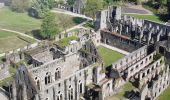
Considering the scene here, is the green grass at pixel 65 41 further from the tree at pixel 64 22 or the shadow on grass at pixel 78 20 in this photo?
the shadow on grass at pixel 78 20

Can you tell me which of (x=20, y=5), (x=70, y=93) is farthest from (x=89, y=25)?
(x=70, y=93)

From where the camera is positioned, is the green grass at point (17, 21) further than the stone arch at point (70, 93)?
Yes

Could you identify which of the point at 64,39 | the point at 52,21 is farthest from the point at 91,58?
the point at 52,21

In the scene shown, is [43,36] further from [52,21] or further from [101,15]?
[101,15]

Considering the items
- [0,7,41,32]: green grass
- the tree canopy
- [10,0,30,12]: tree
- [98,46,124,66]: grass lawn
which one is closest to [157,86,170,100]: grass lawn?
[98,46,124,66]: grass lawn

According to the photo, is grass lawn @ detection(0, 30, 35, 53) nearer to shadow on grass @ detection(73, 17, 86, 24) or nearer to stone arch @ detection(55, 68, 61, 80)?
shadow on grass @ detection(73, 17, 86, 24)

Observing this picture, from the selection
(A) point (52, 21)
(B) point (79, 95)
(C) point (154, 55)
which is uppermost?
(A) point (52, 21)

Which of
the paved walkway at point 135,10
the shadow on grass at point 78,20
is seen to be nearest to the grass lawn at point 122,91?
the shadow on grass at point 78,20
